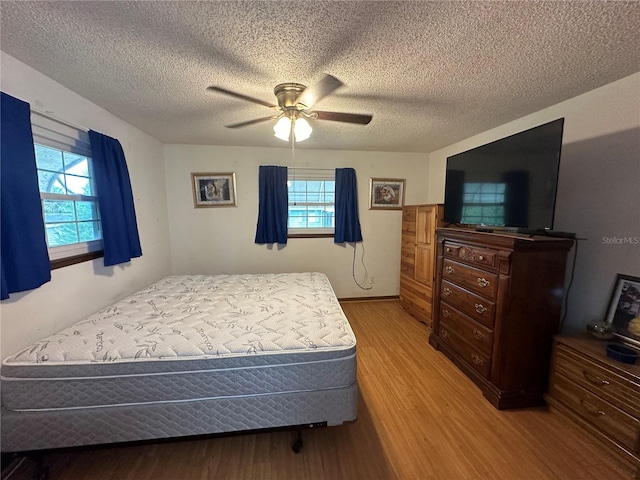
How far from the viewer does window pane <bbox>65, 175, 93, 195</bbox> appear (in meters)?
1.94

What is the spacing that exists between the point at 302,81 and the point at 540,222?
198 cm

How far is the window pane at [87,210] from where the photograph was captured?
6.67ft

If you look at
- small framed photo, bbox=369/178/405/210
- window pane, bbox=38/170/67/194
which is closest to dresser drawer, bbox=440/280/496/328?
small framed photo, bbox=369/178/405/210

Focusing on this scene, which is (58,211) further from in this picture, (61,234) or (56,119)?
(56,119)

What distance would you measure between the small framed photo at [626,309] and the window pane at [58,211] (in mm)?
4080

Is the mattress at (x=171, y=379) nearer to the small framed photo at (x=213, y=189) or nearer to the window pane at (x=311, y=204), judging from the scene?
the small framed photo at (x=213, y=189)

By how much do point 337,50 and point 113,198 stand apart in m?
2.23

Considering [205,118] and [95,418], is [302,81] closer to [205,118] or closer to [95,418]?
[205,118]

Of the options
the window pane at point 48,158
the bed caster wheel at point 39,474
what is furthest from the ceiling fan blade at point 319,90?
the bed caster wheel at point 39,474

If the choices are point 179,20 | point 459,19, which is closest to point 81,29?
point 179,20

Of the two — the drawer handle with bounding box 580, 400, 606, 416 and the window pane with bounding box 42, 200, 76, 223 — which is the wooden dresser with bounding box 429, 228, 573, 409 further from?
the window pane with bounding box 42, 200, 76, 223

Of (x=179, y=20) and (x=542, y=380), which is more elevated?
(x=179, y=20)

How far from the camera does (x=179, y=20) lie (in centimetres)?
117

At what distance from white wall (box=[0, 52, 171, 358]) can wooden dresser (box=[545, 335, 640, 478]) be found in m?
3.54
